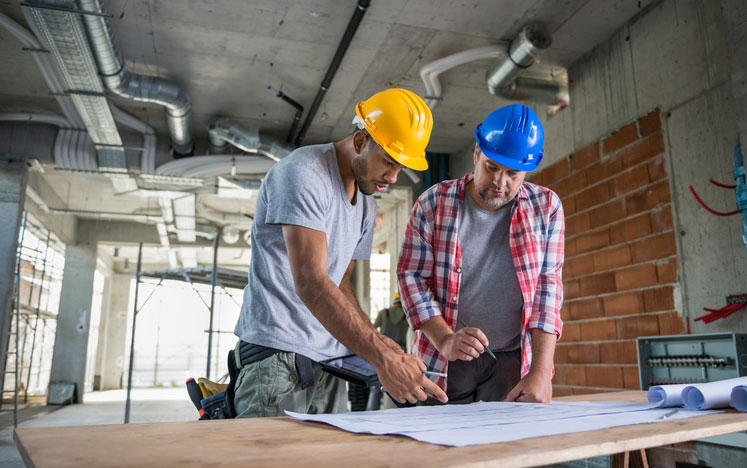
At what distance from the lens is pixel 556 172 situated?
17.6 ft

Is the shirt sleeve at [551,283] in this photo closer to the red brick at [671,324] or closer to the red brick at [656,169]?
the red brick at [671,324]

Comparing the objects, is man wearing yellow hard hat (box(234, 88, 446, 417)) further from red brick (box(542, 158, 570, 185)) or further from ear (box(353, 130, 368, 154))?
red brick (box(542, 158, 570, 185))

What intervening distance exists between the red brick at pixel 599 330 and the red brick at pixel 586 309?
59 mm

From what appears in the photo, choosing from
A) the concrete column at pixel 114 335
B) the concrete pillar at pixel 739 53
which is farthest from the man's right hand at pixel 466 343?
the concrete column at pixel 114 335

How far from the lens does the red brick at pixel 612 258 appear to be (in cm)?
431

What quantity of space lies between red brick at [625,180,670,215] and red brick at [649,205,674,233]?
0.18 feet

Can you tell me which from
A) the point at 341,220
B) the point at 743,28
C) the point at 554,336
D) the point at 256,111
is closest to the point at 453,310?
the point at 554,336

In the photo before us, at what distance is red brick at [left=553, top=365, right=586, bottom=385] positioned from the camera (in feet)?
15.6

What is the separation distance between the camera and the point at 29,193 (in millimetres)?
8703

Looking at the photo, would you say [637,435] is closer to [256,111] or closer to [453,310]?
[453,310]

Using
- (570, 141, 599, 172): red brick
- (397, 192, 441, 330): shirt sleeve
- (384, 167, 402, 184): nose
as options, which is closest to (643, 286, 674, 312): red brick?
(570, 141, 599, 172): red brick

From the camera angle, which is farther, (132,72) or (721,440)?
(132,72)

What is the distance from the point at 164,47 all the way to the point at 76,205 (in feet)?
20.7

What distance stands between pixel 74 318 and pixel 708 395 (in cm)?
1165
